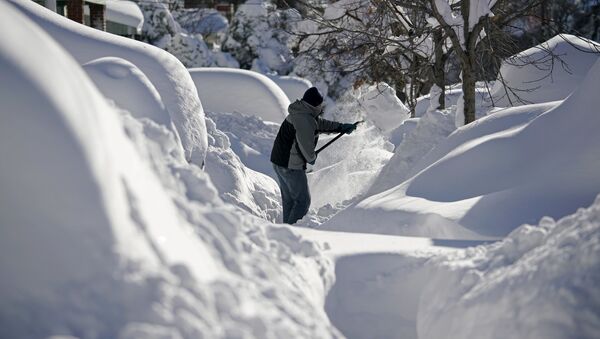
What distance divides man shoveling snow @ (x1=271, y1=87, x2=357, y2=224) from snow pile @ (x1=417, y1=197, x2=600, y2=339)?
10.4 ft

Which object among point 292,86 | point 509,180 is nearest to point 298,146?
point 509,180

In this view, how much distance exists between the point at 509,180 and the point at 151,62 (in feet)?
12.2

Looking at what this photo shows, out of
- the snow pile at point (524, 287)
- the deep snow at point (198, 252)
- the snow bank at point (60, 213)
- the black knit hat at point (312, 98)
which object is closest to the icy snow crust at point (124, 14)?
the black knit hat at point (312, 98)

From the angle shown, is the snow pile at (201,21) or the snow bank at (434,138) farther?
the snow pile at (201,21)

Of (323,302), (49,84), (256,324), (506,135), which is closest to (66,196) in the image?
(49,84)

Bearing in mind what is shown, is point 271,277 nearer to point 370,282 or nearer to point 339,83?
point 370,282

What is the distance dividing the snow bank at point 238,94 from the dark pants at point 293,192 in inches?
240

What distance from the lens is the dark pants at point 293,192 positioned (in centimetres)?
682

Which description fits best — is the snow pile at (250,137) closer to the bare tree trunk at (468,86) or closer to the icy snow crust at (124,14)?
the bare tree trunk at (468,86)

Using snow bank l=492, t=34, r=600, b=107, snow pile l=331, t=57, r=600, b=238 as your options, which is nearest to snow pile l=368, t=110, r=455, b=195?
snow pile l=331, t=57, r=600, b=238

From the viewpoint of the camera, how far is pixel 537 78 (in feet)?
36.4

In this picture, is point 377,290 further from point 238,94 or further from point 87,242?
point 238,94

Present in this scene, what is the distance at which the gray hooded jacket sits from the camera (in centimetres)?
661

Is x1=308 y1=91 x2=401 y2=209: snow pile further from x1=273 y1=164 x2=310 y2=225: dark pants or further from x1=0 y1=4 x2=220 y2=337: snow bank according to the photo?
x1=0 y1=4 x2=220 y2=337: snow bank
